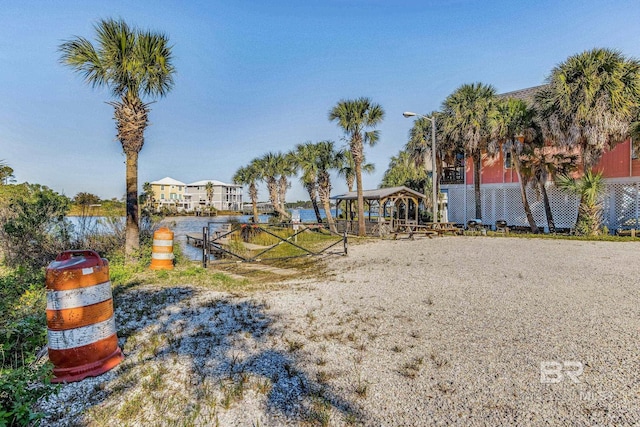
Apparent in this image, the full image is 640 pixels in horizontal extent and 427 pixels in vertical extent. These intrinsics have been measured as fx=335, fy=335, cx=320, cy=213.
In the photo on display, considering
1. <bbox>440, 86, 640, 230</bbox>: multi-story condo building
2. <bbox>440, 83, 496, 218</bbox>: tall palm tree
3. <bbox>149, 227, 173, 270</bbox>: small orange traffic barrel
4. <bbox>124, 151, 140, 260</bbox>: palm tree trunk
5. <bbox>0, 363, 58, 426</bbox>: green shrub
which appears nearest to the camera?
<bbox>0, 363, 58, 426</bbox>: green shrub

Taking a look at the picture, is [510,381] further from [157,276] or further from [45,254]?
[45,254]

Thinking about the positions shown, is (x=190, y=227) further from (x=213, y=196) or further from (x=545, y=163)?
(x=213, y=196)

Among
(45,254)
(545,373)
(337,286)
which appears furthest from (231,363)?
(45,254)

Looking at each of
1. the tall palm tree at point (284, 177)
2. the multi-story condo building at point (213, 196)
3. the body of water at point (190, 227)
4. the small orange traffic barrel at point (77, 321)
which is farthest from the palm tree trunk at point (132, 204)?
the multi-story condo building at point (213, 196)

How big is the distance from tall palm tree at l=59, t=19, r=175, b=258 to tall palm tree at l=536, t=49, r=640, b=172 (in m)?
18.2

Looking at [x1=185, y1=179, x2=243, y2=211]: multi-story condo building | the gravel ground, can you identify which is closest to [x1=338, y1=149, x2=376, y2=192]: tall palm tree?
the gravel ground

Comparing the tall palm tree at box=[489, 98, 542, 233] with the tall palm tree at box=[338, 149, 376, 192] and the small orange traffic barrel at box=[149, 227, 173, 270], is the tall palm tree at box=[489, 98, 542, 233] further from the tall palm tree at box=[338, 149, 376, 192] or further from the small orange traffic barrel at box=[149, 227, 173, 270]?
the small orange traffic barrel at box=[149, 227, 173, 270]

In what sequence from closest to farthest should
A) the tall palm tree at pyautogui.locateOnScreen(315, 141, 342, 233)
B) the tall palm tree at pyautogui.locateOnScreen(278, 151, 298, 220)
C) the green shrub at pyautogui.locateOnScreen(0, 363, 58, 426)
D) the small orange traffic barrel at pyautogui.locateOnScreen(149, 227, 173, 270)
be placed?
1. the green shrub at pyautogui.locateOnScreen(0, 363, 58, 426)
2. the small orange traffic barrel at pyautogui.locateOnScreen(149, 227, 173, 270)
3. the tall palm tree at pyautogui.locateOnScreen(315, 141, 342, 233)
4. the tall palm tree at pyautogui.locateOnScreen(278, 151, 298, 220)

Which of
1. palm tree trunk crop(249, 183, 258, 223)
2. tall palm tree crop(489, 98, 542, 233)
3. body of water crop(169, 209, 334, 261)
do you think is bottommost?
body of water crop(169, 209, 334, 261)

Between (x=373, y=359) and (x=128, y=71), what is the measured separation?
10.0 meters

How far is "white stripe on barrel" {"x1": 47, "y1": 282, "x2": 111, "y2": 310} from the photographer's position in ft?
9.92

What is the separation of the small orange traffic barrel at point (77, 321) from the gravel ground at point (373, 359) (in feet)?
0.53

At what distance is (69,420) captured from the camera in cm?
241

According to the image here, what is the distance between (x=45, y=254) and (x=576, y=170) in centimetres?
2535
